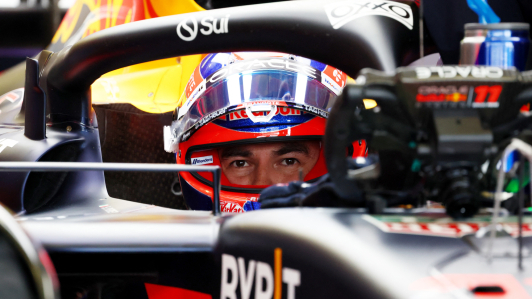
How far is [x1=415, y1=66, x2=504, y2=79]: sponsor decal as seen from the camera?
54 cm

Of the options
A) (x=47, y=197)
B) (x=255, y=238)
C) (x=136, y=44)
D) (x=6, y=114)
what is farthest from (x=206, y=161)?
(x=255, y=238)

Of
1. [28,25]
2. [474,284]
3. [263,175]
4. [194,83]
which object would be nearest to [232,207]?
[263,175]

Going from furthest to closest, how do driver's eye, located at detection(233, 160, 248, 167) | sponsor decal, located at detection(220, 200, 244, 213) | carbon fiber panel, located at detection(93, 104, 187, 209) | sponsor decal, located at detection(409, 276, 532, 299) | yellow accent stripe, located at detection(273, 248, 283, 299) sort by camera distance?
carbon fiber panel, located at detection(93, 104, 187, 209) < driver's eye, located at detection(233, 160, 248, 167) < sponsor decal, located at detection(220, 200, 244, 213) < yellow accent stripe, located at detection(273, 248, 283, 299) < sponsor decal, located at detection(409, 276, 532, 299)

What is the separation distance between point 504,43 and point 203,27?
1.52 feet

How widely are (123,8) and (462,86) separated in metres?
1.73

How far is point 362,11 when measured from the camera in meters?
0.81

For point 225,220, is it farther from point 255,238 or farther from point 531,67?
point 531,67

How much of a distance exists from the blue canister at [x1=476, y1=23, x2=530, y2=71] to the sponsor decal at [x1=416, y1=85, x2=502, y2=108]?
129 millimetres

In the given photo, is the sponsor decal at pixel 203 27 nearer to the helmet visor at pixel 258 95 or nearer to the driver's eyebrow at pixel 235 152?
the helmet visor at pixel 258 95

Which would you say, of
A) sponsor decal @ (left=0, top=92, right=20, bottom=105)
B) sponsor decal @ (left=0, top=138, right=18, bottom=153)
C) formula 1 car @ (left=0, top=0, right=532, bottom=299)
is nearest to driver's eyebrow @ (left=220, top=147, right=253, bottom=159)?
sponsor decal @ (left=0, top=92, right=20, bottom=105)

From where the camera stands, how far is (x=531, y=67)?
0.79 meters

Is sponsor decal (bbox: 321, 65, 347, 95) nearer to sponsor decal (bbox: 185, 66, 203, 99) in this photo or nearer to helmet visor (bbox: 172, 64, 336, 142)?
helmet visor (bbox: 172, 64, 336, 142)

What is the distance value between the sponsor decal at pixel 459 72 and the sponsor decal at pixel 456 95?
1cm

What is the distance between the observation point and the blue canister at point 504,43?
647 mm
